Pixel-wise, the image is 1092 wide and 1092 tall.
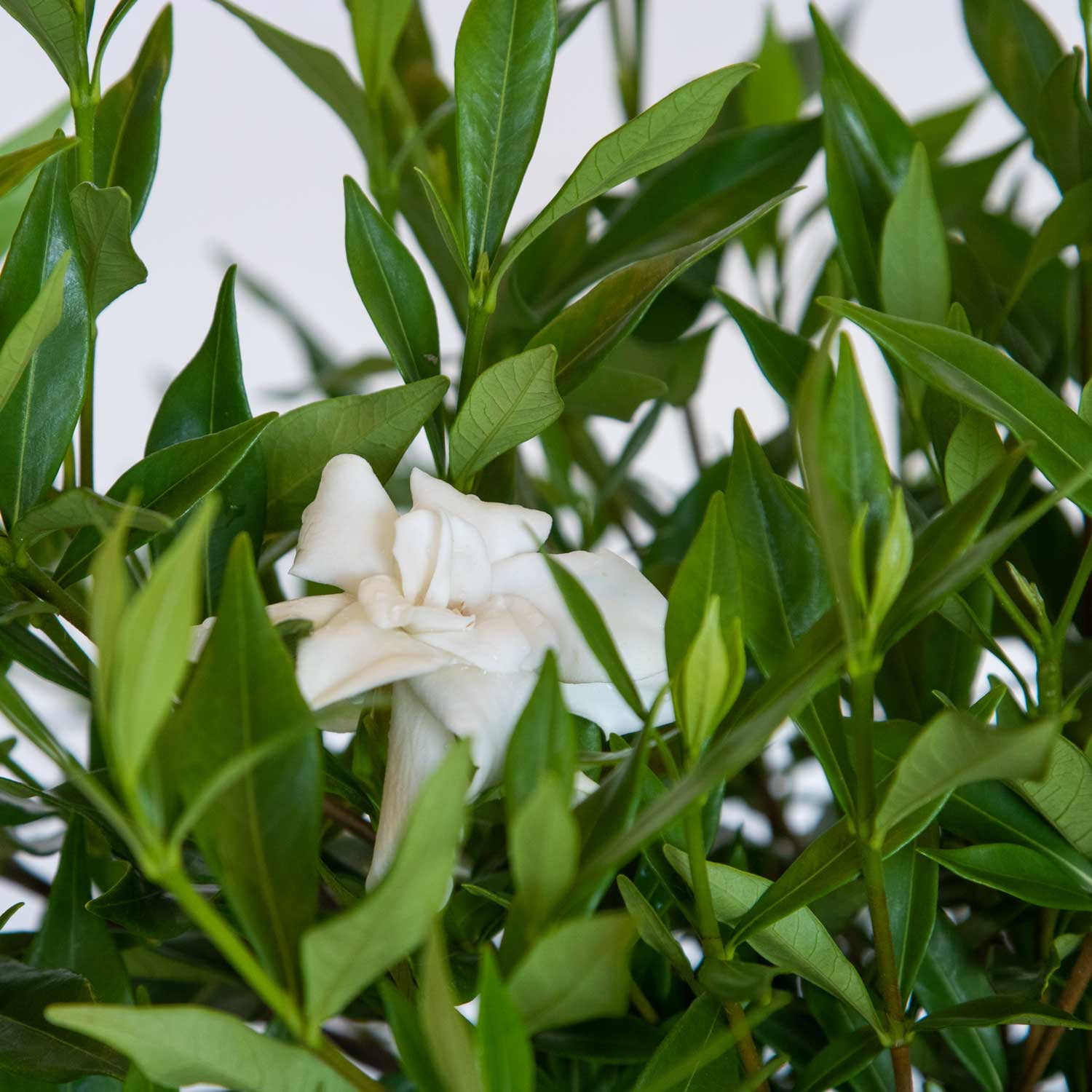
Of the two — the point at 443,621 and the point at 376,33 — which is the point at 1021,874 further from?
the point at 376,33

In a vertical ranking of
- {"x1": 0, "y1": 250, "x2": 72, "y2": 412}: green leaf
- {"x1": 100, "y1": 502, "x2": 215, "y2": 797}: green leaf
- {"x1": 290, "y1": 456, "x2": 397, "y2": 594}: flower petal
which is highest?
{"x1": 0, "y1": 250, "x2": 72, "y2": 412}: green leaf

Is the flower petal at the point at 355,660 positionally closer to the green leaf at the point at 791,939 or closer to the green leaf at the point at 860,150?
the green leaf at the point at 791,939

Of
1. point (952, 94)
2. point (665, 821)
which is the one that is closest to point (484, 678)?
point (665, 821)

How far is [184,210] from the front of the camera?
3.88 feet

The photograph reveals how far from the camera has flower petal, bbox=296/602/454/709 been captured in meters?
0.22

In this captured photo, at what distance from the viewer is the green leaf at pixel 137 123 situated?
36cm

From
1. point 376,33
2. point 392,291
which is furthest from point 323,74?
point 392,291

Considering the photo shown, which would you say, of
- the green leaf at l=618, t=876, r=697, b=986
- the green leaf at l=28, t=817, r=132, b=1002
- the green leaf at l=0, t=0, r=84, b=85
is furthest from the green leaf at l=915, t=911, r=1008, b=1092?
the green leaf at l=0, t=0, r=84, b=85

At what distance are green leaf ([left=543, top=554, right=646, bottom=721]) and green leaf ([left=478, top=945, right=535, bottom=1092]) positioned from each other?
6 centimetres

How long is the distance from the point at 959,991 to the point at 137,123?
1.09 ft

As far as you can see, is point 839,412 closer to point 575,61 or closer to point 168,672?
point 168,672

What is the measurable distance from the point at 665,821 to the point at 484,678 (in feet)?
0.18

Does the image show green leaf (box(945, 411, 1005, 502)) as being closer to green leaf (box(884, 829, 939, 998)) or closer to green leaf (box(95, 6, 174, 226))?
green leaf (box(884, 829, 939, 998))

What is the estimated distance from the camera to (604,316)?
304 mm
